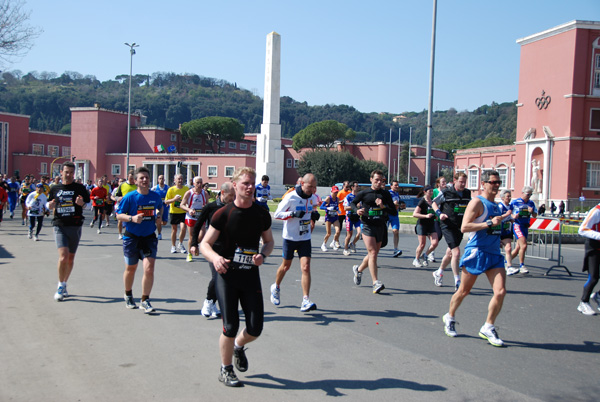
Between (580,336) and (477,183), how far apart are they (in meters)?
55.6

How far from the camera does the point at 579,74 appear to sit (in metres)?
40.2

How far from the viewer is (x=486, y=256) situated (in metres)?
5.98

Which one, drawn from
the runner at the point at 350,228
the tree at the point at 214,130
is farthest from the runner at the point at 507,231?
the tree at the point at 214,130

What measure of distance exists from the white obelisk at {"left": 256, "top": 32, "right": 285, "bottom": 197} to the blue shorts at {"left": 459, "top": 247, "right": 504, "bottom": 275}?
136 feet

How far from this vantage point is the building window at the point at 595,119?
134 feet

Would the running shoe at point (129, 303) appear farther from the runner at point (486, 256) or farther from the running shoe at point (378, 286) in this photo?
the runner at point (486, 256)

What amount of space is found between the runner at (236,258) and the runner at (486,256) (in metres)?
2.80

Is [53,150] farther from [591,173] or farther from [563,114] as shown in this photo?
[591,173]

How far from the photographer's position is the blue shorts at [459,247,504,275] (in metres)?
5.95

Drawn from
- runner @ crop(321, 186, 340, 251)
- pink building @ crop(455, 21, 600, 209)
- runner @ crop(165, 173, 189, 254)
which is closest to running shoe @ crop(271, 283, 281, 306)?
runner @ crop(165, 173, 189, 254)

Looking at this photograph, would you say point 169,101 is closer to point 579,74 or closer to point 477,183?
point 477,183

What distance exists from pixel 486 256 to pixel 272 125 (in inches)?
1712

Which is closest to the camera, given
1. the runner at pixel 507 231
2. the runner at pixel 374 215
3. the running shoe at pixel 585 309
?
the running shoe at pixel 585 309

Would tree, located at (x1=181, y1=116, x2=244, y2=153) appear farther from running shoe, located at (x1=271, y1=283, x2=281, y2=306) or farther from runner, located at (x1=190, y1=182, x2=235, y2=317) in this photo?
runner, located at (x1=190, y1=182, x2=235, y2=317)
